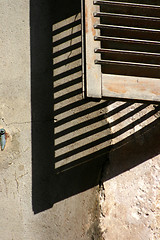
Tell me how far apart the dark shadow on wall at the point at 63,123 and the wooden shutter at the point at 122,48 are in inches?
12.6

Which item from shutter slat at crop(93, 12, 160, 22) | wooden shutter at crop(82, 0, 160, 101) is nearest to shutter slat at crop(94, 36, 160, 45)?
wooden shutter at crop(82, 0, 160, 101)

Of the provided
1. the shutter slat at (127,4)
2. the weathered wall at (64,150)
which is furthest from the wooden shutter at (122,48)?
the weathered wall at (64,150)

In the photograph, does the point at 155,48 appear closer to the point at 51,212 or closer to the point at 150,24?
the point at 150,24

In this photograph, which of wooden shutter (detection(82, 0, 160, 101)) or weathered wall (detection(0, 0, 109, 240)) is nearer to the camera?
wooden shutter (detection(82, 0, 160, 101))

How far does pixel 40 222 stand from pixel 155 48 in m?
1.21

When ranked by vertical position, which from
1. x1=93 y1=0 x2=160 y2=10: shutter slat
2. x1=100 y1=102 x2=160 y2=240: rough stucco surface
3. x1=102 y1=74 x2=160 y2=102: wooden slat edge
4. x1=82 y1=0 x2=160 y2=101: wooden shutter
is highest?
x1=93 y1=0 x2=160 y2=10: shutter slat

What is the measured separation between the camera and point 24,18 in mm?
3693

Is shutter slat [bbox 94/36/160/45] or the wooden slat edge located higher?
shutter slat [bbox 94/36/160/45]

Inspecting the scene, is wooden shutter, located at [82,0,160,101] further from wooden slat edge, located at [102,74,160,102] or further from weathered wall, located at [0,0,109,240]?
weathered wall, located at [0,0,109,240]

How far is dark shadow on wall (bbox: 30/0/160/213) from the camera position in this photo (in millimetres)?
3471

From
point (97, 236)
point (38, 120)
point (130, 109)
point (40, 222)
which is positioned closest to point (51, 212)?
point (40, 222)

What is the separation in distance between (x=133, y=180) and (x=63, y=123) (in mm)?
536

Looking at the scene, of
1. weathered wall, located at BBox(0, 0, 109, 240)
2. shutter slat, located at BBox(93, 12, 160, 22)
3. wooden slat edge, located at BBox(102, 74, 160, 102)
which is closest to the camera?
wooden slat edge, located at BBox(102, 74, 160, 102)

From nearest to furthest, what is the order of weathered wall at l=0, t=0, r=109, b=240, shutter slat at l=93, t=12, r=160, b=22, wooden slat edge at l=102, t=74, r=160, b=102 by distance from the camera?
wooden slat edge at l=102, t=74, r=160, b=102, shutter slat at l=93, t=12, r=160, b=22, weathered wall at l=0, t=0, r=109, b=240
